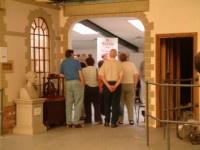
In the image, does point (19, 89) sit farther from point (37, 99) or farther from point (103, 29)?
point (103, 29)

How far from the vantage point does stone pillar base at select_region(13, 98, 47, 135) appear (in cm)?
741

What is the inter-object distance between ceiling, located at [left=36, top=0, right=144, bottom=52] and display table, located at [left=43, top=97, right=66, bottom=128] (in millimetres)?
3012

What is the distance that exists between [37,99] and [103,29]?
490 centimetres

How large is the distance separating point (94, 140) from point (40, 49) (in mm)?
2585

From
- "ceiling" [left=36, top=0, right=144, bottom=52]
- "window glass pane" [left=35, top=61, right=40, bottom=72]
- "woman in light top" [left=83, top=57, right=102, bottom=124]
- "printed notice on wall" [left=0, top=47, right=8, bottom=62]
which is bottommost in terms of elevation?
"woman in light top" [left=83, top=57, right=102, bottom=124]

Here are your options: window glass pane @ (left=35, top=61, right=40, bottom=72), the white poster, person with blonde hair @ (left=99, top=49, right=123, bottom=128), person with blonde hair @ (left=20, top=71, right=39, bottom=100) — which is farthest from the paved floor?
the white poster

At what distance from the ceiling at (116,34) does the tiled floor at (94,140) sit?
3.63 metres

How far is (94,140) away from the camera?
271 inches

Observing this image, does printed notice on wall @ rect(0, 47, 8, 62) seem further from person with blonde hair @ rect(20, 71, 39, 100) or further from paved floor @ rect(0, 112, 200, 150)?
paved floor @ rect(0, 112, 200, 150)

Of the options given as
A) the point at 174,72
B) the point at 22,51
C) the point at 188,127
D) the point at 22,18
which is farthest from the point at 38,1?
the point at 188,127

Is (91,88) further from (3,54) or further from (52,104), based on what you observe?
(3,54)

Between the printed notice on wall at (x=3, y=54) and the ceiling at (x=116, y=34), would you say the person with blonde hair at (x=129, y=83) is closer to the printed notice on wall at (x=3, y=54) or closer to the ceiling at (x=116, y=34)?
the printed notice on wall at (x=3, y=54)

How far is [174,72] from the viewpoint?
28.7 feet

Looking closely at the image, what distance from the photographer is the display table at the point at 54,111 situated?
790cm
